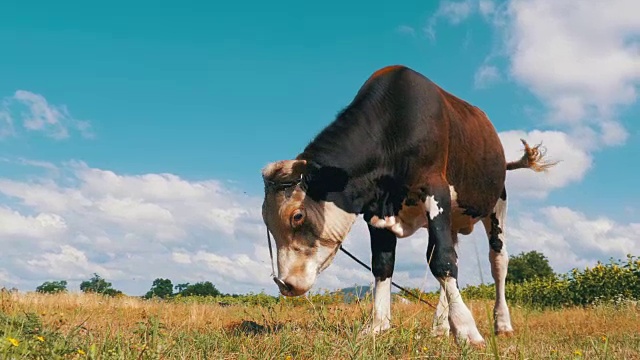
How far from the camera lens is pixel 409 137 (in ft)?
20.3

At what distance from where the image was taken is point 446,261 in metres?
5.83

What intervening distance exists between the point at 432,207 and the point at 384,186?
56cm

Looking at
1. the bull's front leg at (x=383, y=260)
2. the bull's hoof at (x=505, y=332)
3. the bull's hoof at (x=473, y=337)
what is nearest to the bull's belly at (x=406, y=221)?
the bull's front leg at (x=383, y=260)

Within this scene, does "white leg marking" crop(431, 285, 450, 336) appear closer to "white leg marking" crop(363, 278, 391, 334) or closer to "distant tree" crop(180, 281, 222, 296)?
"white leg marking" crop(363, 278, 391, 334)

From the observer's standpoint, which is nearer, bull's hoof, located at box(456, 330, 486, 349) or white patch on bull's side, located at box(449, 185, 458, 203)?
bull's hoof, located at box(456, 330, 486, 349)

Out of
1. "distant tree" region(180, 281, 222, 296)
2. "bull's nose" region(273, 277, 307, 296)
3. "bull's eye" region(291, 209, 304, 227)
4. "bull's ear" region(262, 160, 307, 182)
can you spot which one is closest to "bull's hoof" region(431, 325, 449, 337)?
"bull's nose" region(273, 277, 307, 296)

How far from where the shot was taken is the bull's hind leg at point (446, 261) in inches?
226

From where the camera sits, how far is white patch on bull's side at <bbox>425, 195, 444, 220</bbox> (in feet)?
19.4

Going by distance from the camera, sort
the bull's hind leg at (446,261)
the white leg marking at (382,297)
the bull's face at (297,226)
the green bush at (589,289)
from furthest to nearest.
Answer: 1. the green bush at (589,289)
2. the white leg marking at (382,297)
3. the bull's hind leg at (446,261)
4. the bull's face at (297,226)

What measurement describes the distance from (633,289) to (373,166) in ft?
37.3

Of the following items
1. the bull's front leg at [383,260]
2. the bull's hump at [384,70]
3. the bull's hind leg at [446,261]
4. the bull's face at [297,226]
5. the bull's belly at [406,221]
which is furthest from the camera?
the bull's hump at [384,70]

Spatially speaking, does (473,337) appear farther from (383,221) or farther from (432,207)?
(383,221)

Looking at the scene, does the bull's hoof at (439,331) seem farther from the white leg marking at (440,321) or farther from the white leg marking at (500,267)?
the white leg marking at (500,267)

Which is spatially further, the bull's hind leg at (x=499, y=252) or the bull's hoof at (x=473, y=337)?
the bull's hind leg at (x=499, y=252)
